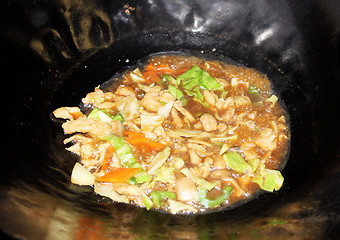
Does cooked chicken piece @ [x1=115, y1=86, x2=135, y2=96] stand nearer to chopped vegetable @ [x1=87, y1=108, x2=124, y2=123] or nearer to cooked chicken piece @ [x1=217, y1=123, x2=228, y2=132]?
chopped vegetable @ [x1=87, y1=108, x2=124, y2=123]

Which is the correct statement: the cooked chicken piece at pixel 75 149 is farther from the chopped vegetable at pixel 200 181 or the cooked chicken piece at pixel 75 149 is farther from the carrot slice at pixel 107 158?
the chopped vegetable at pixel 200 181

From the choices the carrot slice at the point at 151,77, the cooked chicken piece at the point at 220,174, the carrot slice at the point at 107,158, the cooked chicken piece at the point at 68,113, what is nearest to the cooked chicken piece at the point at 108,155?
the carrot slice at the point at 107,158

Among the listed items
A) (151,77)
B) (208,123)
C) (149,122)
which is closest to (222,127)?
(208,123)

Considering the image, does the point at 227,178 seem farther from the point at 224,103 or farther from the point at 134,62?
the point at 134,62

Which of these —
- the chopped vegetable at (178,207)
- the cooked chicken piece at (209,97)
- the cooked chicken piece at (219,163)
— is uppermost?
the cooked chicken piece at (209,97)

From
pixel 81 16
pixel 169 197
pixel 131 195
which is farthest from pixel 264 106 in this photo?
pixel 81 16

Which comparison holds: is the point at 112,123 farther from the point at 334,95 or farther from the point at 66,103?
the point at 334,95
